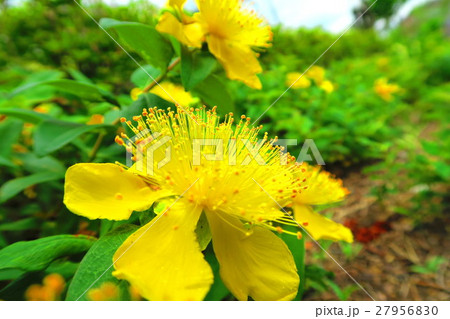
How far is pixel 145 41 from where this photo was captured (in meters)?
0.68

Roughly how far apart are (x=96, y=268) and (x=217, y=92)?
1.54ft

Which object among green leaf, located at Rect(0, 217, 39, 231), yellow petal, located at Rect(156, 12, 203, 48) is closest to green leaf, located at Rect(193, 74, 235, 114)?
yellow petal, located at Rect(156, 12, 203, 48)

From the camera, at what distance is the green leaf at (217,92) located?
750mm

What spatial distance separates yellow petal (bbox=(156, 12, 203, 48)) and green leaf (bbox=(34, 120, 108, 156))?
0.80 feet

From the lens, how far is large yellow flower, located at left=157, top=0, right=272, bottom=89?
673 millimetres

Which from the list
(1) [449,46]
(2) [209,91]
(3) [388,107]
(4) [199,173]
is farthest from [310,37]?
(4) [199,173]

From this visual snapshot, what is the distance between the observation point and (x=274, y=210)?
485 millimetres

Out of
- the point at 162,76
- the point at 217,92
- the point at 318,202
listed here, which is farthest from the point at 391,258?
the point at 162,76

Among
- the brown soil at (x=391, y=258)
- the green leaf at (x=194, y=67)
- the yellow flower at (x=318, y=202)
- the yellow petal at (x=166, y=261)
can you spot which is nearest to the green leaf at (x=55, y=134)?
the green leaf at (x=194, y=67)

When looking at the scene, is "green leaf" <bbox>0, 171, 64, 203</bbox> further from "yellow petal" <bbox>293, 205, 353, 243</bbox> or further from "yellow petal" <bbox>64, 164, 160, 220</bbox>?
"yellow petal" <bbox>293, 205, 353, 243</bbox>

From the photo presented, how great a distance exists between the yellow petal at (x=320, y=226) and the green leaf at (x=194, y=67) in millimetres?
323

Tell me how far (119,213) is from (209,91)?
399 millimetres
